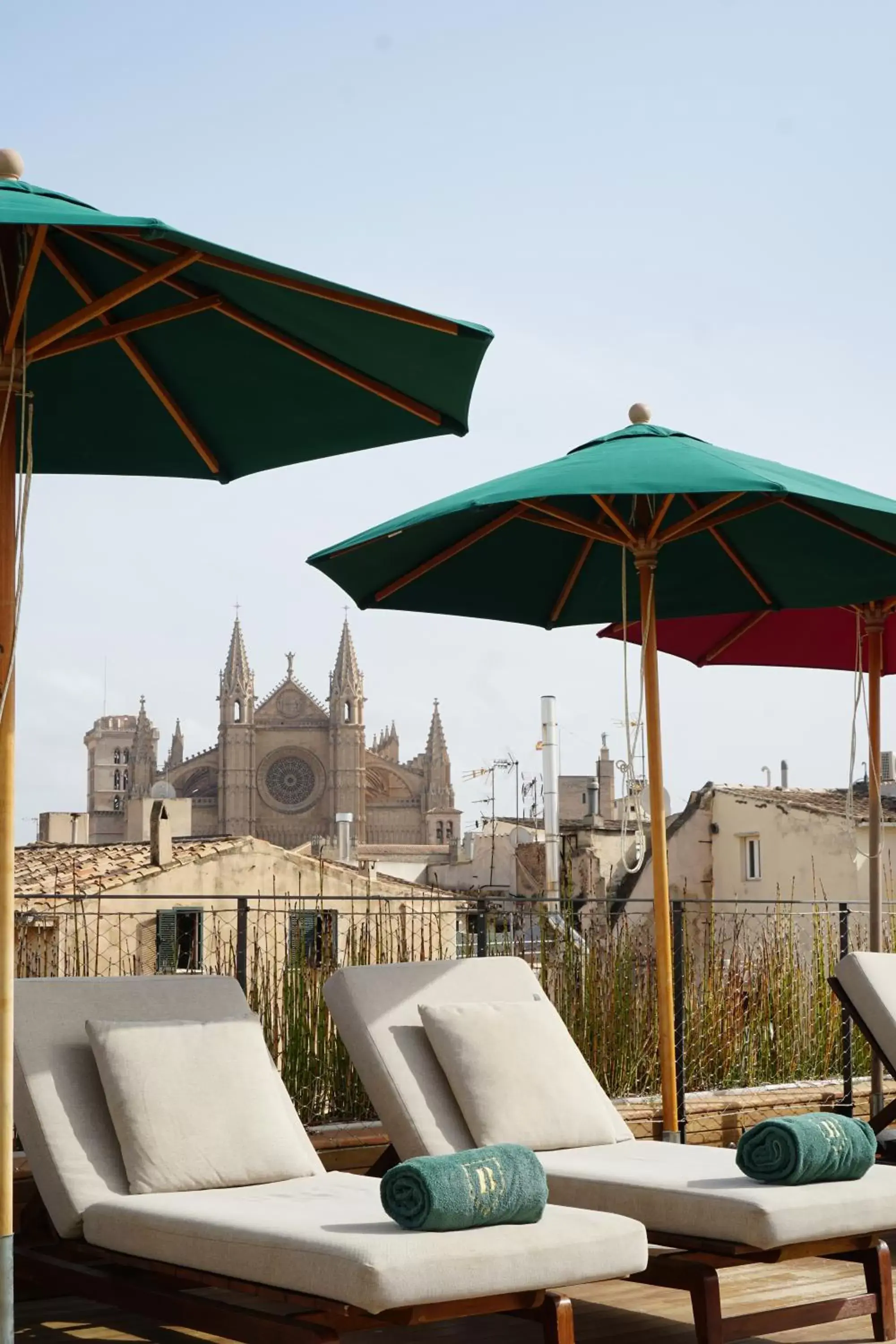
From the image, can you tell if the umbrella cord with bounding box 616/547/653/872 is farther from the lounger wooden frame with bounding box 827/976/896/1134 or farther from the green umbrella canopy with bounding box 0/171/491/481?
the green umbrella canopy with bounding box 0/171/491/481

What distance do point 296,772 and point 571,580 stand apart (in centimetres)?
7760

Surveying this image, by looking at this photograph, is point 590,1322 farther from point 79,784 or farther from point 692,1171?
point 79,784

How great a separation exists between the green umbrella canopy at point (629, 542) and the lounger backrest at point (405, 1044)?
119 centimetres

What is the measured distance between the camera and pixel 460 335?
296cm

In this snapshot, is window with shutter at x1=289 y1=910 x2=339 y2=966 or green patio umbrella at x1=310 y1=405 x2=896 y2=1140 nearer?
green patio umbrella at x1=310 y1=405 x2=896 y2=1140

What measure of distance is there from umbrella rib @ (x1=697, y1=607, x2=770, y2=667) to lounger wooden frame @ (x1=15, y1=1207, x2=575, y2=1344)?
11.3ft

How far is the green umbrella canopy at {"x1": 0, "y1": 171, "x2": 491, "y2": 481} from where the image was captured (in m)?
2.77

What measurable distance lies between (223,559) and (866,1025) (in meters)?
74.1

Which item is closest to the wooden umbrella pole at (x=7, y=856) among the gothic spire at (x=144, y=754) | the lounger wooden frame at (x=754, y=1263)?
the lounger wooden frame at (x=754, y=1263)

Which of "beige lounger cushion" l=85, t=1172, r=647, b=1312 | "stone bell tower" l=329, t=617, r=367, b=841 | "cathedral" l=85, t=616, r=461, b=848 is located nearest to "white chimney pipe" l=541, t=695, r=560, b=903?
"beige lounger cushion" l=85, t=1172, r=647, b=1312

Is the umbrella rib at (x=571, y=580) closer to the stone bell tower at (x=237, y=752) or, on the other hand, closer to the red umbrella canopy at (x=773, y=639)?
the red umbrella canopy at (x=773, y=639)

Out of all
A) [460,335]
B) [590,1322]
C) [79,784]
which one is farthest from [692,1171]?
[79,784]

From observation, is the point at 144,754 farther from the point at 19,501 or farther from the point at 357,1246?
the point at 357,1246

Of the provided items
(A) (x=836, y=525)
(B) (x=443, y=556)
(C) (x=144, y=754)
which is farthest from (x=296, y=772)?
(A) (x=836, y=525)
